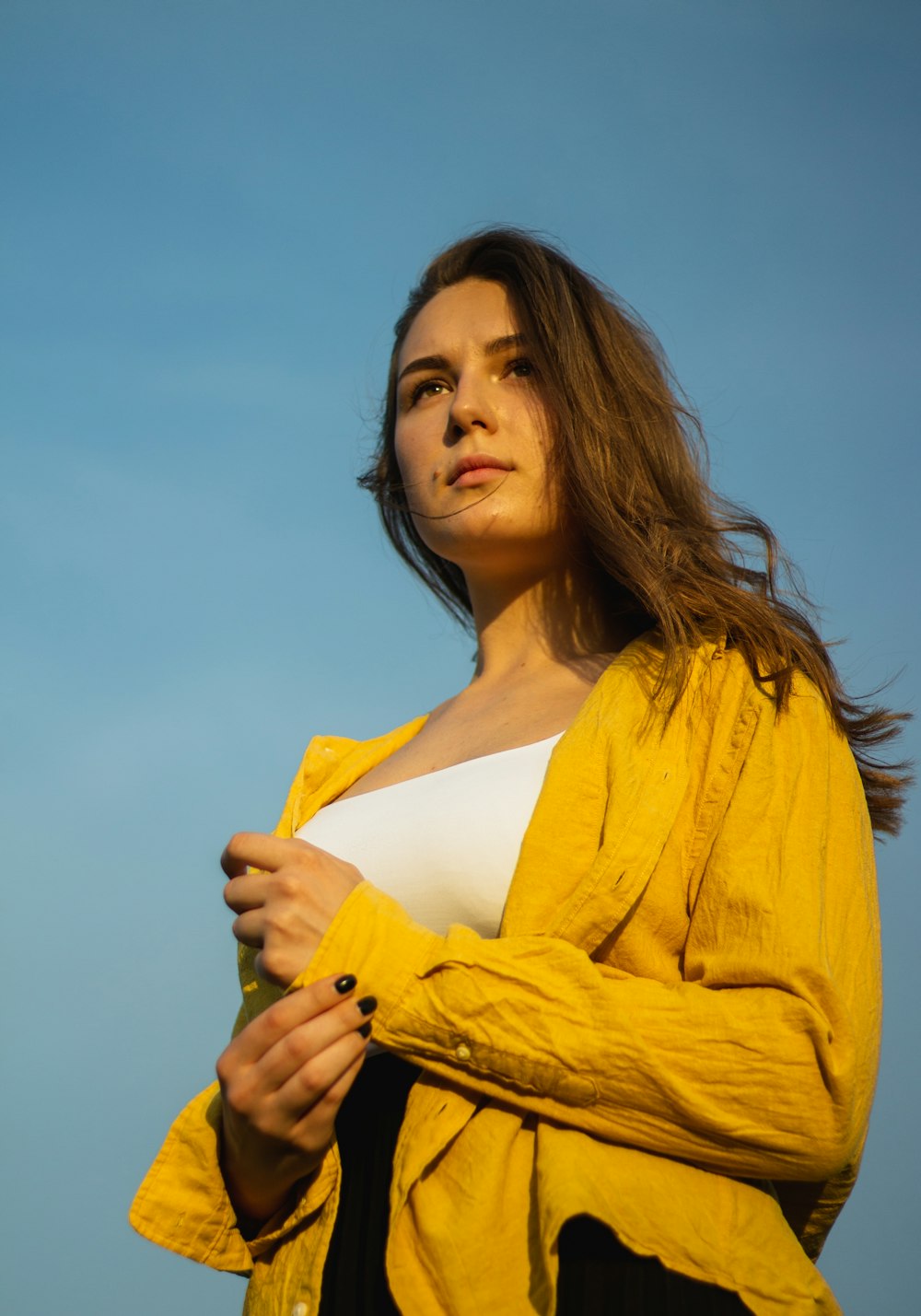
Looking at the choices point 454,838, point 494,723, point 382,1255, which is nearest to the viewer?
point 382,1255

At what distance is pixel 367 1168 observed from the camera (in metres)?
1.75

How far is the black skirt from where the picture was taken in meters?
1.45

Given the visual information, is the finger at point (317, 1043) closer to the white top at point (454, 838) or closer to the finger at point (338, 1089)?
the finger at point (338, 1089)

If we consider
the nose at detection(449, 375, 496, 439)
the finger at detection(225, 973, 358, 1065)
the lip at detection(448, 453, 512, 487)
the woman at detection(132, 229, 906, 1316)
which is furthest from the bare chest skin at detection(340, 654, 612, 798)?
the finger at detection(225, 973, 358, 1065)

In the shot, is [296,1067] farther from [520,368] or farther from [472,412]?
[520,368]

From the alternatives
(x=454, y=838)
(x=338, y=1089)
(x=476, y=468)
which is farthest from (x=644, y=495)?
(x=338, y=1089)

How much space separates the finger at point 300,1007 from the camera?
156 cm

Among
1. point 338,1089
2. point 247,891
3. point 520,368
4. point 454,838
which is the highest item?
point 520,368

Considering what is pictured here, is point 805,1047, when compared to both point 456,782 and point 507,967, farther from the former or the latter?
point 456,782

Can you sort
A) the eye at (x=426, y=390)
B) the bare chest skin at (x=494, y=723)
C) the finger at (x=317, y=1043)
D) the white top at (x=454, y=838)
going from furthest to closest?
1. the eye at (x=426, y=390)
2. the bare chest skin at (x=494, y=723)
3. the white top at (x=454, y=838)
4. the finger at (x=317, y=1043)

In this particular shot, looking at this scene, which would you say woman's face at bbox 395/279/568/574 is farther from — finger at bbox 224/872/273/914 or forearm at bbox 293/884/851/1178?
forearm at bbox 293/884/851/1178

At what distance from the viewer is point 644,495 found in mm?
2350

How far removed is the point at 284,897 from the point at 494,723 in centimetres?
72

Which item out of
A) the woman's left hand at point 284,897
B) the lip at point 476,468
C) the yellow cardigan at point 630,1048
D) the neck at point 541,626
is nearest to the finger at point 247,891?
the woman's left hand at point 284,897
